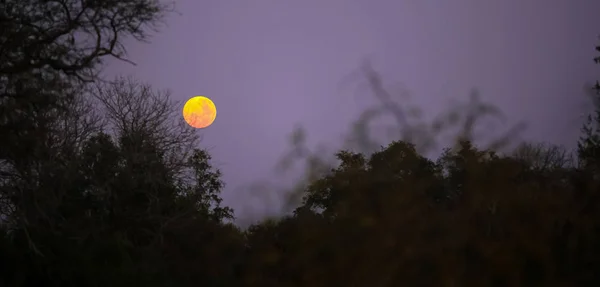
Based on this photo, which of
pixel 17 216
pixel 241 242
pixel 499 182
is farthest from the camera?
pixel 241 242

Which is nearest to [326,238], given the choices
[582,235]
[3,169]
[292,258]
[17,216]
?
[292,258]

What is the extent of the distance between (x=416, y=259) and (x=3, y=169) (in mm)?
7794

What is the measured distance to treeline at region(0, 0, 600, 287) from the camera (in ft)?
30.7

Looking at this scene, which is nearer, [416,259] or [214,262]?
[416,259]

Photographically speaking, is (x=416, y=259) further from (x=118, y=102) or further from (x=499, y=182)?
(x=118, y=102)

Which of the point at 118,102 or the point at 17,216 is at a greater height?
the point at 118,102

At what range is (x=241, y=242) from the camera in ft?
40.5

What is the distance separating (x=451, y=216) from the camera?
9.60 m

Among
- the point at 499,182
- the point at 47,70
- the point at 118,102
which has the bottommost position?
the point at 499,182

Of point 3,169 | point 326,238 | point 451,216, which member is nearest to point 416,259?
point 451,216

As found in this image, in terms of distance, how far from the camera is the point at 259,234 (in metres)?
12.6

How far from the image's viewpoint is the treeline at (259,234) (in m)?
9.35

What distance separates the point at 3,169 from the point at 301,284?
601cm

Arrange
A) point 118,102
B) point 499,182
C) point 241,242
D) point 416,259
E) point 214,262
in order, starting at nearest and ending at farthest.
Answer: point 416,259
point 499,182
point 214,262
point 241,242
point 118,102
